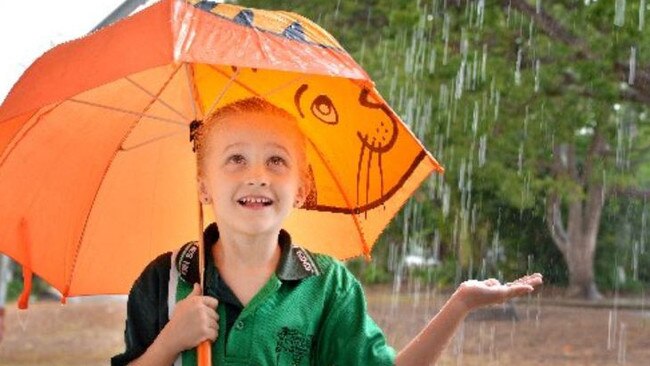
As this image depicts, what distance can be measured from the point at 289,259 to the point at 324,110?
0.50 m

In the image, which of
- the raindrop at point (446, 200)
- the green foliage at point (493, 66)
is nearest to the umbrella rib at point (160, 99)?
the green foliage at point (493, 66)

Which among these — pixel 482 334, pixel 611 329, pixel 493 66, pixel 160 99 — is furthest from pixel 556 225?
pixel 160 99

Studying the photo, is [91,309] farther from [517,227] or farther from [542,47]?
[542,47]

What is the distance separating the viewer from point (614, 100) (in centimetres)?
1280

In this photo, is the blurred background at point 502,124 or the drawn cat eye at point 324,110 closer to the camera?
the drawn cat eye at point 324,110

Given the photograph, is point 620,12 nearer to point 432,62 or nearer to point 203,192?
point 432,62

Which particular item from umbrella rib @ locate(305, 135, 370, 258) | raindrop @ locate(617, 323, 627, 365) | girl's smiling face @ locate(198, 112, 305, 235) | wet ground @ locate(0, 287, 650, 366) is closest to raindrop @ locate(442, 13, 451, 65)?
wet ground @ locate(0, 287, 650, 366)

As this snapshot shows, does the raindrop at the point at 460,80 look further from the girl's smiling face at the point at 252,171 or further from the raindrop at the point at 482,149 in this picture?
the girl's smiling face at the point at 252,171

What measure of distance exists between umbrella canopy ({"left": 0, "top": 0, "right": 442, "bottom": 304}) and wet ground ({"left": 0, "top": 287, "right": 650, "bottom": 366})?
10.3 metres

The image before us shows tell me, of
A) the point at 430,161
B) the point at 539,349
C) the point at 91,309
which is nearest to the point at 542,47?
the point at 539,349

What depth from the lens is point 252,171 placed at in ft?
8.94

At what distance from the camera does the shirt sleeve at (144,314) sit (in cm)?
270

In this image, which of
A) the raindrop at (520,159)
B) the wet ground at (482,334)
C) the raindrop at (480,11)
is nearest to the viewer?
the raindrop at (480,11)

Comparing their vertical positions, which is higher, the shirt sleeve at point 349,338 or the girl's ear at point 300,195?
the girl's ear at point 300,195
